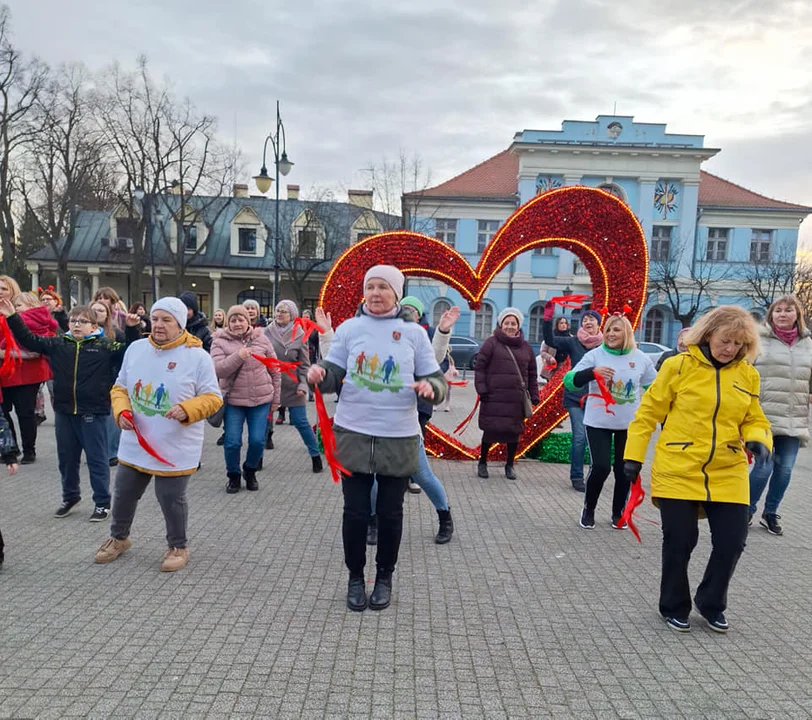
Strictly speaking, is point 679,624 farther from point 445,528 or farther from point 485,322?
point 485,322

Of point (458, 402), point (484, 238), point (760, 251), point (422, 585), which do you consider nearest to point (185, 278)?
point (484, 238)

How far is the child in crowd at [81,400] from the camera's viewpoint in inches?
197

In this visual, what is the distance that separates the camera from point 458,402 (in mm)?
14562

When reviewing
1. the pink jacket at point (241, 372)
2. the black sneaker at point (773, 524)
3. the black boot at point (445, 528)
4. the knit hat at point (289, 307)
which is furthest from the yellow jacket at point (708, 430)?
the knit hat at point (289, 307)

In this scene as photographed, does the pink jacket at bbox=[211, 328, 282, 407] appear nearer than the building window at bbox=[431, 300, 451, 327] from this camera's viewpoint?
Answer: Yes

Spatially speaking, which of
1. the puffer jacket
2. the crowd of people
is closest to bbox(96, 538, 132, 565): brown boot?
the crowd of people

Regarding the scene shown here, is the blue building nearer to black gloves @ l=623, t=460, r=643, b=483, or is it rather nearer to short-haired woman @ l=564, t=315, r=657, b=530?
short-haired woman @ l=564, t=315, r=657, b=530

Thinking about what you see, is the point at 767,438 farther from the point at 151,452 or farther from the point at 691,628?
the point at 151,452

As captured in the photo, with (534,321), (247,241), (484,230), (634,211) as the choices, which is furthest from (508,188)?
(247,241)

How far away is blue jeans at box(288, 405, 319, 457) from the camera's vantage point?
23.1ft

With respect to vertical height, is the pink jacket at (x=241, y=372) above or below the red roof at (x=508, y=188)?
below

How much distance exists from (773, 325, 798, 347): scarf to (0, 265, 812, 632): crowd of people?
0.02 meters

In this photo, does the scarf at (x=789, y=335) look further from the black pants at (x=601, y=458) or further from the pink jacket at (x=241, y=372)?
the pink jacket at (x=241, y=372)

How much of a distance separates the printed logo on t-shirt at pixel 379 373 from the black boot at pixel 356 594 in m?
1.18
